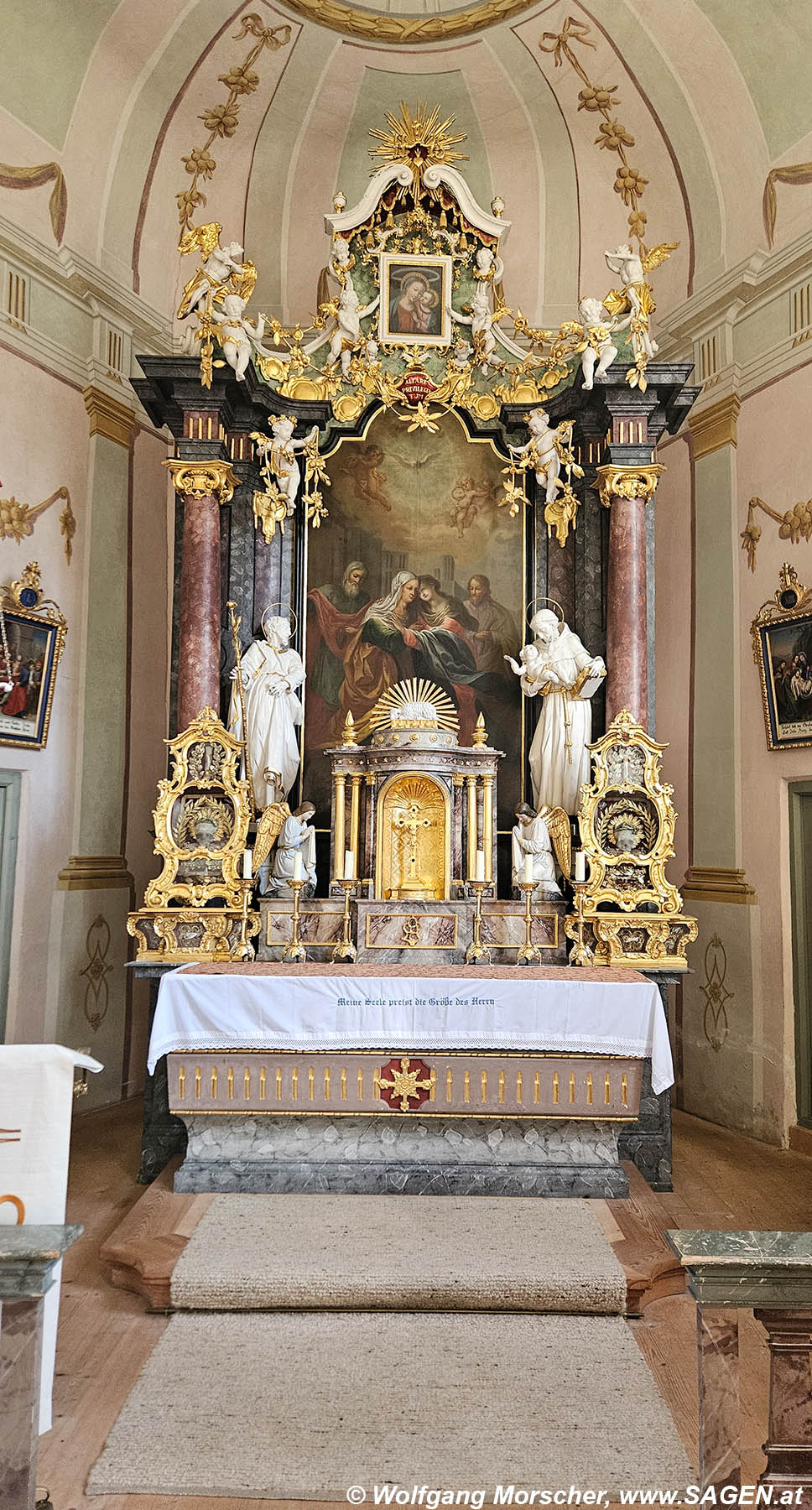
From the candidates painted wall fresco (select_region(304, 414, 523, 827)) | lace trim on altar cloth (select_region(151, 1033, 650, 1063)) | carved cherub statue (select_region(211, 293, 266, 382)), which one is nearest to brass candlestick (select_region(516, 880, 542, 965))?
painted wall fresco (select_region(304, 414, 523, 827))

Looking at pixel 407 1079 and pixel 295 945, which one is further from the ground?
pixel 295 945

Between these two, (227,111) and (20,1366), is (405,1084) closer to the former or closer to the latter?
(20,1366)

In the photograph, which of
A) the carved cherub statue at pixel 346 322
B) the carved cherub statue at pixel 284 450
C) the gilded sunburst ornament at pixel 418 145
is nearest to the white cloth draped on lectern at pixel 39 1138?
the carved cherub statue at pixel 284 450

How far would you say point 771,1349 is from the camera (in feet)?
8.90

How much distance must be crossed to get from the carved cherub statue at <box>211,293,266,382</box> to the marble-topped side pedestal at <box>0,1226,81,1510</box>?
6.68 m

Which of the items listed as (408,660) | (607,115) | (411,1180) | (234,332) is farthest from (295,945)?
(607,115)

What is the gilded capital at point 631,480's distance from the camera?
8195mm

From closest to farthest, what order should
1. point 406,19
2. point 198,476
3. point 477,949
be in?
1. point 477,949
2. point 198,476
3. point 406,19

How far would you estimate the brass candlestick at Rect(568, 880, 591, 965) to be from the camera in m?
7.38

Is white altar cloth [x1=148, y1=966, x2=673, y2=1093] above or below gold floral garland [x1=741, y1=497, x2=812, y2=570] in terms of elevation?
below

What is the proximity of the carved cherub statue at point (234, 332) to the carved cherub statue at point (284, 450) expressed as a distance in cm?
53

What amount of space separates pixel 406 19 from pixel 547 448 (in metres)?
4.19

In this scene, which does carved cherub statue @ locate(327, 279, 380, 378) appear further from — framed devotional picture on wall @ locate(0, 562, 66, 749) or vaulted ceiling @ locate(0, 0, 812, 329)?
framed devotional picture on wall @ locate(0, 562, 66, 749)

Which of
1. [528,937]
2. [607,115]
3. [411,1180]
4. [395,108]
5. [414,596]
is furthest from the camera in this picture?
[395,108]
